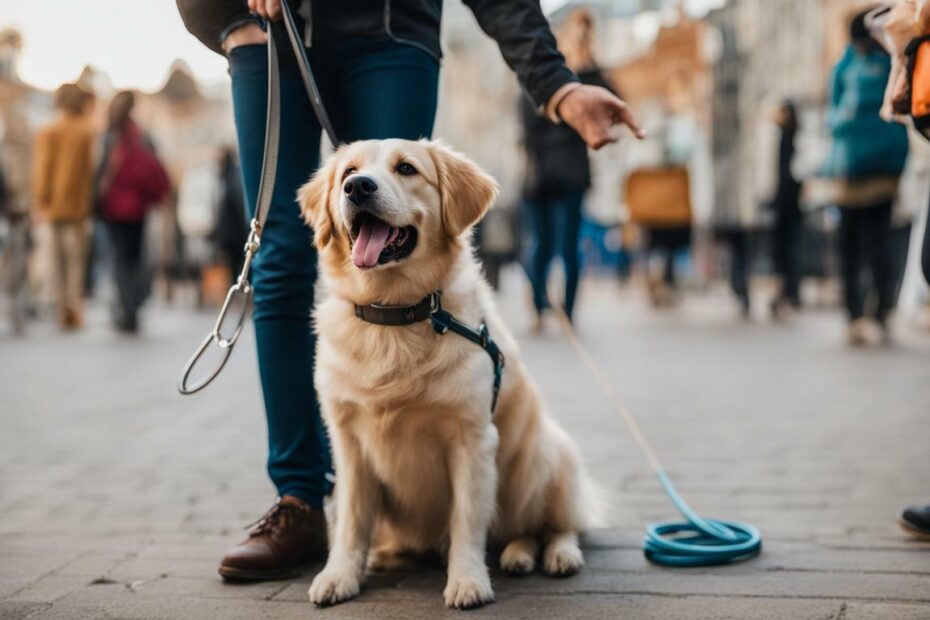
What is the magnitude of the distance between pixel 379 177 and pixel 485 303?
19.8 inches

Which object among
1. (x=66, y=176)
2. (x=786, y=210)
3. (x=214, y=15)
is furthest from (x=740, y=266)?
(x=214, y=15)

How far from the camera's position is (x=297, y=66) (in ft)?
10.3

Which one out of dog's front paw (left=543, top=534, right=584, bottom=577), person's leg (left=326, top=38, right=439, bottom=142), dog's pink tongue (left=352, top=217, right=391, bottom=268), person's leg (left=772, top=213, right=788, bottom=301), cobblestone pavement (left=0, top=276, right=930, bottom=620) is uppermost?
person's leg (left=326, top=38, right=439, bottom=142)

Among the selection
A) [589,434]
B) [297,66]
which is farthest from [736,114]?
[297,66]

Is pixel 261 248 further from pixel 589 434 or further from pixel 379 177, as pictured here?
pixel 589 434

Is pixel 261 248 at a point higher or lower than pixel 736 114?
lower

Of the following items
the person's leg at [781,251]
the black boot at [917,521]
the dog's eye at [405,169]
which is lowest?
the black boot at [917,521]

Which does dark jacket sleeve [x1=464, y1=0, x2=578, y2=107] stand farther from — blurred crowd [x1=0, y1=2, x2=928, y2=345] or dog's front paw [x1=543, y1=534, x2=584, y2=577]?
dog's front paw [x1=543, y1=534, x2=584, y2=577]

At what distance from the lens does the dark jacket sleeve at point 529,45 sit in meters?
3.16

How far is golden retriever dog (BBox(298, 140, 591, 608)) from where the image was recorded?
2.79 meters

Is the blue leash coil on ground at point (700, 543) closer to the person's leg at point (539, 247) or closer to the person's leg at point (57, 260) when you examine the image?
the person's leg at point (539, 247)

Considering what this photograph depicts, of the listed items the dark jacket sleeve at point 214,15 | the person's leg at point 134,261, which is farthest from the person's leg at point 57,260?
the dark jacket sleeve at point 214,15

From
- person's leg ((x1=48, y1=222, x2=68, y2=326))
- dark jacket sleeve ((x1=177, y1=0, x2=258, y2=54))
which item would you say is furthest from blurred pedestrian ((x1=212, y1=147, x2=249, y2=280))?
dark jacket sleeve ((x1=177, y1=0, x2=258, y2=54))

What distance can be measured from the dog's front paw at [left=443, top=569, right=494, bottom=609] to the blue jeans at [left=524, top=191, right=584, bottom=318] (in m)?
7.19
